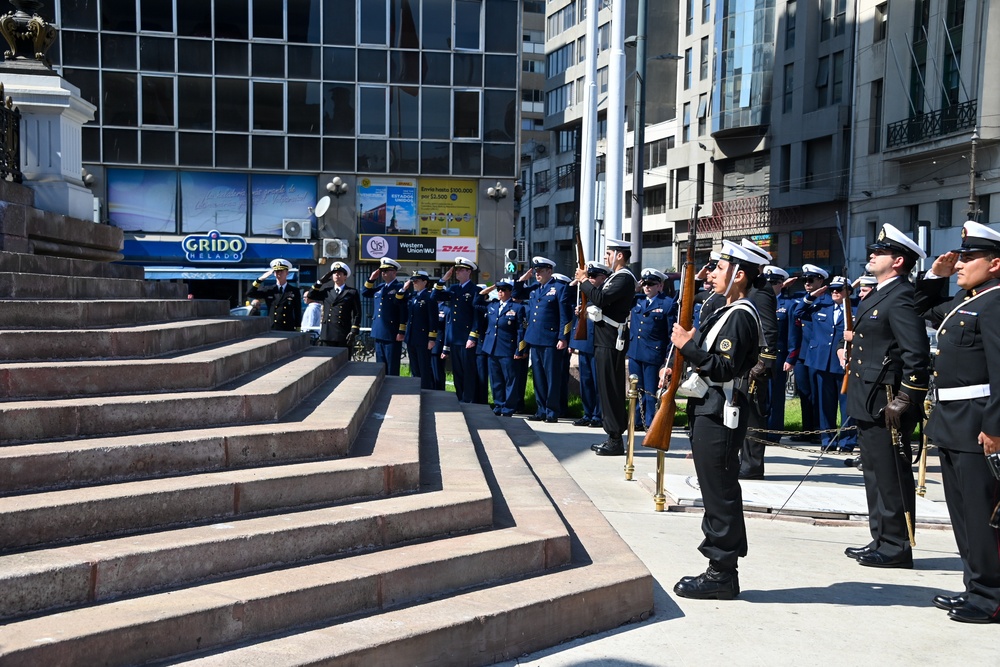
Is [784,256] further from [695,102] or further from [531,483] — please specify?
[531,483]

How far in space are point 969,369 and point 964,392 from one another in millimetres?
139

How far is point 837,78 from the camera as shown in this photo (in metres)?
42.7

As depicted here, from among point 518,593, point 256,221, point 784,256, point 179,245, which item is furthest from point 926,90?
point 518,593

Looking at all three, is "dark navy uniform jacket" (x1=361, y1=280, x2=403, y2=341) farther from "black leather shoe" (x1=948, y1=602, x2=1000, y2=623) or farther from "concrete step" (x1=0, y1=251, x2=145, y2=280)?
"black leather shoe" (x1=948, y1=602, x2=1000, y2=623)

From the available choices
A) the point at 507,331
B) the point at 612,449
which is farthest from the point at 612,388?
the point at 507,331

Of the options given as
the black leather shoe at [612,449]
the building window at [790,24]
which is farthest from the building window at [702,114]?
the black leather shoe at [612,449]

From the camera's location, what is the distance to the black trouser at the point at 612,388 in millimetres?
11258

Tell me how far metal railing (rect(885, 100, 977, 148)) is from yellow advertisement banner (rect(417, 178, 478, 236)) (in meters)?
15.6

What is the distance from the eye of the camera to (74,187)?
9.99 m

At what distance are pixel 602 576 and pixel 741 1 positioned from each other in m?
46.5

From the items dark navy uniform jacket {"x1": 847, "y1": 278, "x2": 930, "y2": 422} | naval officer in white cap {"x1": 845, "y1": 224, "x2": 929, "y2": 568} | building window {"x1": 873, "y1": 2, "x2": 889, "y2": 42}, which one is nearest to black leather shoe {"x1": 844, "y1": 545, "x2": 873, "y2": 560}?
naval officer in white cap {"x1": 845, "y1": 224, "x2": 929, "y2": 568}

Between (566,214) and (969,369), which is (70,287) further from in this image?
(566,214)

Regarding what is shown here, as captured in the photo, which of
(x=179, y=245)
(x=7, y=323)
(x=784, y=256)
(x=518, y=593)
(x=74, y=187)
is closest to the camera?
(x=518, y=593)

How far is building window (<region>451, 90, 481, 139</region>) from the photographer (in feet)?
116
